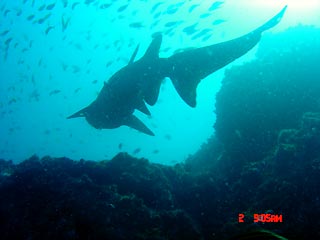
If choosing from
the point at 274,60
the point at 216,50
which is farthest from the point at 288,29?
the point at 216,50

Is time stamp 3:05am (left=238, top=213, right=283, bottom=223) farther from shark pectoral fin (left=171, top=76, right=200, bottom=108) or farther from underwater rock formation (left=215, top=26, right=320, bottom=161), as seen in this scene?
underwater rock formation (left=215, top=26, right=320, bottom=161)

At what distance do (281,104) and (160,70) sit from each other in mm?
6624

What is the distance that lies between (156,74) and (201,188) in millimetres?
4151

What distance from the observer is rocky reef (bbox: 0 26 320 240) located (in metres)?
6.36

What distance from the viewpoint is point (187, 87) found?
23.8ft

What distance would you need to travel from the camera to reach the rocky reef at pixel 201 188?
6359mm

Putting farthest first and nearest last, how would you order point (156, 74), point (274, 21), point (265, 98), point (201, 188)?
1. point (265, 98)
2. point (201, 188)
3. point (156, 74)
4. point (274, 21)

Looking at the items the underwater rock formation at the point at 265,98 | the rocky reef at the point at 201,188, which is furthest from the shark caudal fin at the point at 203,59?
the underwater rock formation at the point at 265,98

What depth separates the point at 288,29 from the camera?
18.8 metres

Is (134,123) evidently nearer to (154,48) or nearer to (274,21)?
(154,48)

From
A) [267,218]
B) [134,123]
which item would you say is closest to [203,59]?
[134,123]

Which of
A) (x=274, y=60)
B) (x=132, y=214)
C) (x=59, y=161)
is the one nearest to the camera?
(x=132, y=214)

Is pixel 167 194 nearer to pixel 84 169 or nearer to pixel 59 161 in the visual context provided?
pixel 84 169

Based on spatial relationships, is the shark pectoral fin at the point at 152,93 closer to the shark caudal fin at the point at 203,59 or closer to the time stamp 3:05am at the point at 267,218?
the shark caudal fin at the point at 203,59
